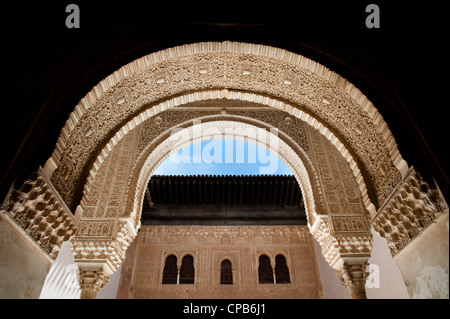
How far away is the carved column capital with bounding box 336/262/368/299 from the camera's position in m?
4.90

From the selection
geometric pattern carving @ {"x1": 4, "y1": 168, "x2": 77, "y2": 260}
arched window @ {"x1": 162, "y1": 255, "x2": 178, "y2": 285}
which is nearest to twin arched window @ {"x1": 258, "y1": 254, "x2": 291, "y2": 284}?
arched window @ {"x1": 162, "y1": 255, "x2": 178, "y2": 285}

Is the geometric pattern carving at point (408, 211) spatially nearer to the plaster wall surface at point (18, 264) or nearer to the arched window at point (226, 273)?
the plaster wall surface at point (18, 264)

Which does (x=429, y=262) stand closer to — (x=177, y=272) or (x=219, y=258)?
(x=219, y=258)

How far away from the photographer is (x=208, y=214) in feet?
33.7

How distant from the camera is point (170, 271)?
984 cm

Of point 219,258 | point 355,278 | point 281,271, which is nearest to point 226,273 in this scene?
point 219,258

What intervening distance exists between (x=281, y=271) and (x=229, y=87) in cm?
774

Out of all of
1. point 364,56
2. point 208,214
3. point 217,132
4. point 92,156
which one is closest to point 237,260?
point 208,214

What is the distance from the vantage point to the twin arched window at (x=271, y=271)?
31.6 feet

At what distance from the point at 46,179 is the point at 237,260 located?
8.29 metres

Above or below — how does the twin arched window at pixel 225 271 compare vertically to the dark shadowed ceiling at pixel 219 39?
above

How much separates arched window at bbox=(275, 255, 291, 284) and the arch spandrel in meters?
7.35

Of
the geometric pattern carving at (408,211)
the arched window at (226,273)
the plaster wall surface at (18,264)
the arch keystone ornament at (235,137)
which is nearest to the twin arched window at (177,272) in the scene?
the arched window at (226,273)
